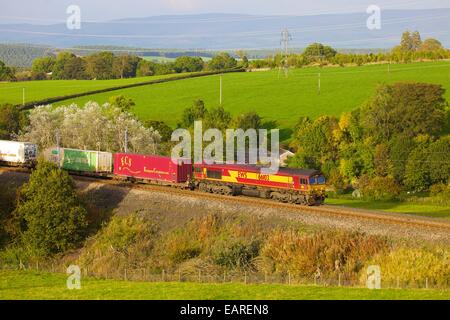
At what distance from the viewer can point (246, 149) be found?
95.9 meters

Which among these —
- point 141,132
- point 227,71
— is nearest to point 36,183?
point 141,132

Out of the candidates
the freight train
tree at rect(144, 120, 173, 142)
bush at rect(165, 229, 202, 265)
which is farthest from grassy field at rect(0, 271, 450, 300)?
tree at rect(144, 120, 173, 142)

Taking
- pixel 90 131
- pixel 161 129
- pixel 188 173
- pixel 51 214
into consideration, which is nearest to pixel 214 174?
pixel 188 173

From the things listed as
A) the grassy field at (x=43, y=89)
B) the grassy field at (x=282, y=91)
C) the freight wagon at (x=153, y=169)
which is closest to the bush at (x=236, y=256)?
the freight wagon at (x=153, y=169)

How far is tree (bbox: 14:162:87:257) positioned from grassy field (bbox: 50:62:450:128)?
66.6m

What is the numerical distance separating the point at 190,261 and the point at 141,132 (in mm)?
51317

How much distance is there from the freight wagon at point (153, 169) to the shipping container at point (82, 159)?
1546mm

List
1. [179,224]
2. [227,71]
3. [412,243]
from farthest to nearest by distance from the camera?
[227,71], [179,224], [412,243]

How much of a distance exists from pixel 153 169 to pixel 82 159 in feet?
33.0

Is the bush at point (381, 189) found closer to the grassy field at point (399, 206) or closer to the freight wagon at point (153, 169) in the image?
the grassy field at point (399, 206)

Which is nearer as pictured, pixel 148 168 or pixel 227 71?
pixel 148 168

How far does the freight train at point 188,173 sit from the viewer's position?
53.2 meters

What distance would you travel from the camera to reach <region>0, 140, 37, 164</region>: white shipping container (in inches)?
2854

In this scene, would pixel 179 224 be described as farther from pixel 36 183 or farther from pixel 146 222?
pixel 36 183
